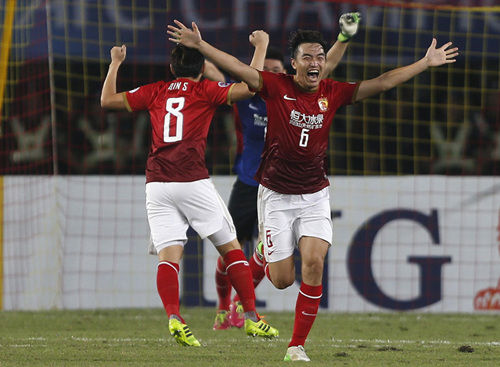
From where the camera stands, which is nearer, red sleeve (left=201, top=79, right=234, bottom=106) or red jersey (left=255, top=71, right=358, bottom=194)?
red jersey (left=255, top=71, right=358, bottom=194)

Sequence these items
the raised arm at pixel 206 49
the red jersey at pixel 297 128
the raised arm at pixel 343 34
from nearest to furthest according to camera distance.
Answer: the raised arm at pixel 206 49 → the red jersey at pixel 297 128 → the raised arm at pixel 343 34

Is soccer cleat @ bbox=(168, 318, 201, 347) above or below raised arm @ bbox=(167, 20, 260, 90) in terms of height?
below

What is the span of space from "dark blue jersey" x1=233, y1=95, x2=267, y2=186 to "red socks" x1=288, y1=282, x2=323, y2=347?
231 centimetres

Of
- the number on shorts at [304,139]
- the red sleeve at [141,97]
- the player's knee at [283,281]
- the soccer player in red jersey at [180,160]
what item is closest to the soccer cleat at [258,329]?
the soccer player in red jersey at [180,160]

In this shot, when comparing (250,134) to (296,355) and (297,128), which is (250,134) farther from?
(296,355)

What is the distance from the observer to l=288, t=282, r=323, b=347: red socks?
5.93 meters

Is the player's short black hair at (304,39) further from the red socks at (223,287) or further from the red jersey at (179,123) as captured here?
the red socks at (223,287)

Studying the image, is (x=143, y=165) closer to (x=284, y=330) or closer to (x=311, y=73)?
(x=284, y=330)

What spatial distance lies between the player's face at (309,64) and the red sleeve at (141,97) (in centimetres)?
118

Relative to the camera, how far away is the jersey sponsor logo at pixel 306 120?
6121mm

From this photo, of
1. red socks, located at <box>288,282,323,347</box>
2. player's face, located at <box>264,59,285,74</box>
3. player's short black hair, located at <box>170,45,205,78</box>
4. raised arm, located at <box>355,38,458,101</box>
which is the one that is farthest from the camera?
player's face, located at <box>264,59,285,74</box>

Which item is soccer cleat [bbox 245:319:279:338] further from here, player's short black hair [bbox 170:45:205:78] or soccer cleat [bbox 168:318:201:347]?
player's short black hair [bbox 170:45:205:78]

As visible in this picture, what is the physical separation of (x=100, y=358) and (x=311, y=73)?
6.69ft

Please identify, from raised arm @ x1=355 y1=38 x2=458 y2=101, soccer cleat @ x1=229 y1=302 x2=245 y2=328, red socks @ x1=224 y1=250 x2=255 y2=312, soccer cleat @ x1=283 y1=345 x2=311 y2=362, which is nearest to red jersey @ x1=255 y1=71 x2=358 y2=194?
raised arm @ x1=355 y1=38 x2=458 y2=101
